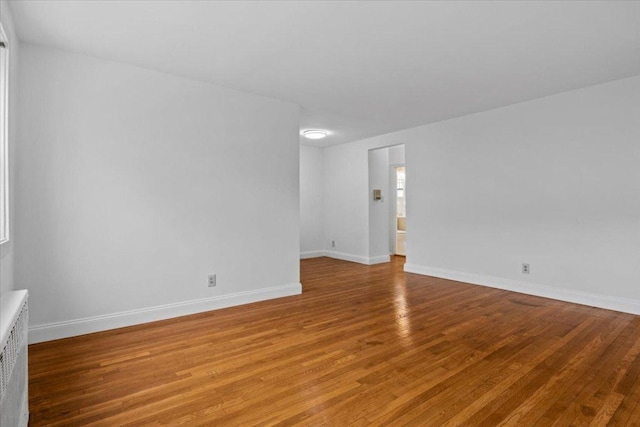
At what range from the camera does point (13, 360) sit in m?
1.32

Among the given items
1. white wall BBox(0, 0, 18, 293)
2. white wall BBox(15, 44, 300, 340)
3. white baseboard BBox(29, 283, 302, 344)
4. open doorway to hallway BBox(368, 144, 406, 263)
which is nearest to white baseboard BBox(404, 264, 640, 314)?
open doorway to hallway BBox(368, 144, 406, 263)

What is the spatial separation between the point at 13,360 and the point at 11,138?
6.57ft

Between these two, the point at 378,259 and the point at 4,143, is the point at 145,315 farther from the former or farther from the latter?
the point at 378,259

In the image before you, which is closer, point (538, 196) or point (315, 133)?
point (538, 196)

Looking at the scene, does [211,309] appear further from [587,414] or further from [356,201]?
[356,201]

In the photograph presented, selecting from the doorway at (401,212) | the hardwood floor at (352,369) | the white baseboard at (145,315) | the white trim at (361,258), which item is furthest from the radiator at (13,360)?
the doorway at (401,212)

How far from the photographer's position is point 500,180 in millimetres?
4621

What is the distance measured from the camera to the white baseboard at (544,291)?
357cm

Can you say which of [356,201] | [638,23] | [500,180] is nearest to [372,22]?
[638,23]

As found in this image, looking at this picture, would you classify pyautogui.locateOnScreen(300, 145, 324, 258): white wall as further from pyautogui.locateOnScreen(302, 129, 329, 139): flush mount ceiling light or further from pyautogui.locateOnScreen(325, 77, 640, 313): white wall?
pyautogui.locateOnScreen(325, 77, 640, 313): white wall

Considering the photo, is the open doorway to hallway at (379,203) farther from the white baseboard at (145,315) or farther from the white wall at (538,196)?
the white baseboard at (145,315)

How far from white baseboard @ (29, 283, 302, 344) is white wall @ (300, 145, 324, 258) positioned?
3.15 meters

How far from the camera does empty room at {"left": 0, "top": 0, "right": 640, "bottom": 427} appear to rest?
2021 millimetres

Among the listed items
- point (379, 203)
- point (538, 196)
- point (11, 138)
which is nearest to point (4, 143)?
point (11, 138)
